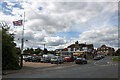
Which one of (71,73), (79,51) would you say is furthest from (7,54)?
(79,51)

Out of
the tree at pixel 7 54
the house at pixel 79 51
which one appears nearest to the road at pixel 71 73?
the tree at pixel 7 54

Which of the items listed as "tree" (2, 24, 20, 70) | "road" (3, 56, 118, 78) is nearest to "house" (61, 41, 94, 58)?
"road" (3, 56, 118, 78)

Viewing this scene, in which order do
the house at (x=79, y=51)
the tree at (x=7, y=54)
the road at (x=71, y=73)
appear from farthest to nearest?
1. the house at (x=79, y=51)
2. the tree at (x=7, y=54)
3. the road at (x=71, y=73)

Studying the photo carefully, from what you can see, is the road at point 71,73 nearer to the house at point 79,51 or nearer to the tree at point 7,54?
the tree at point 7,54

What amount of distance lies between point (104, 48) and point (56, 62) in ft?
328

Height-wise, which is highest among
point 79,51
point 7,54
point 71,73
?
point 7,54

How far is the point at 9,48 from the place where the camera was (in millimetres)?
15969

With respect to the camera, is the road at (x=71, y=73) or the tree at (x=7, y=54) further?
the tree at (x=7, y=54)

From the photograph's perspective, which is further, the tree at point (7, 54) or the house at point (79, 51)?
the house at point (79, 51)

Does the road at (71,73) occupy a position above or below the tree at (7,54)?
below

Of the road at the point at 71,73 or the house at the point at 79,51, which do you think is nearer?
the road at the point at 71,73

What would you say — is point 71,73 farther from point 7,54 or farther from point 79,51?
point 79,51

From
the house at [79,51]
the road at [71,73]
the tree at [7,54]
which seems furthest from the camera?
the house at [79,51]

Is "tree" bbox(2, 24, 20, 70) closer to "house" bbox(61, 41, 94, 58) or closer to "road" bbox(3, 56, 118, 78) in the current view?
"road" bbox(3, 56, 118, 78)
